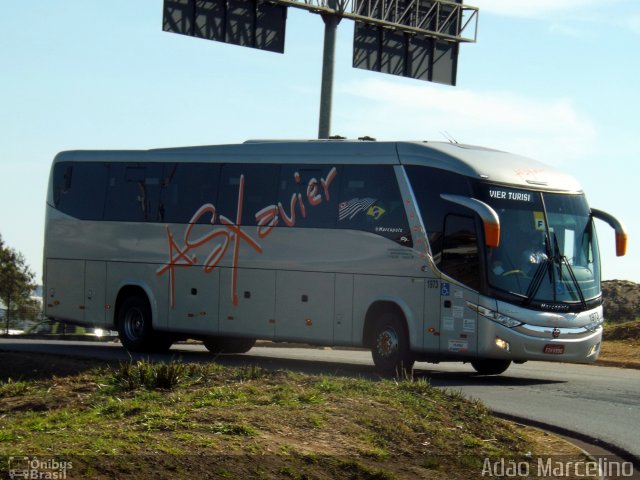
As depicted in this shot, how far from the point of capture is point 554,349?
711 inches

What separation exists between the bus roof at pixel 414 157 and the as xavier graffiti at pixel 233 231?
426 mm

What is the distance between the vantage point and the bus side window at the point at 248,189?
2089 centimetres

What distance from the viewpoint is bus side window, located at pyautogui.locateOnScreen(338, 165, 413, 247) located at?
18844 mm

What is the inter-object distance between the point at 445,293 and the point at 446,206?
1.34 m

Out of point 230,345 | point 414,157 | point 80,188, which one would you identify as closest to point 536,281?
point 414,157

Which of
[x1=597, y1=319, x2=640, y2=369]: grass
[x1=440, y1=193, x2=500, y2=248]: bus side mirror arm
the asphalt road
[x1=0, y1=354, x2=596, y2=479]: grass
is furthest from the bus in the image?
[x1=597, y1=319, x2=640, y2=369]: grass

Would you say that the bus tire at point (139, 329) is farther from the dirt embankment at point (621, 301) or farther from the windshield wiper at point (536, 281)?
the dirt embankment at point (621, 301)

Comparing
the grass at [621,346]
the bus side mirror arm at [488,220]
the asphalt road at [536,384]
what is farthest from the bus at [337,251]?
the grass at [621,346]

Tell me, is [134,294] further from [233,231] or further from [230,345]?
[233,231]

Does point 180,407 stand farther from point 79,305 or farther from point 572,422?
point 79,305

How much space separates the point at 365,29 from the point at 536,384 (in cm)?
1271

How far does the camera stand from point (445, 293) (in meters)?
18.2

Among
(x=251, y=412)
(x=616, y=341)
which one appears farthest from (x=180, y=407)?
(x=616, y=341)

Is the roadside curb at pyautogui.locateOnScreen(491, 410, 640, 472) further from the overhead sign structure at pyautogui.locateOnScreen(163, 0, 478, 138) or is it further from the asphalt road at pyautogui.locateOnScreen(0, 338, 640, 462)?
the overhead sign structure at pyautogui.locateOnScreen(163, 0, 478, 138)
